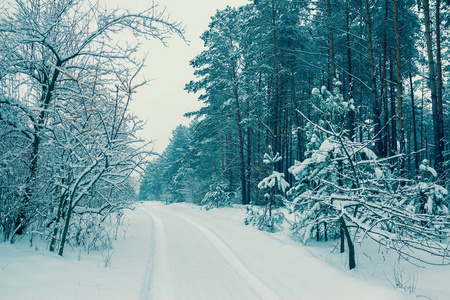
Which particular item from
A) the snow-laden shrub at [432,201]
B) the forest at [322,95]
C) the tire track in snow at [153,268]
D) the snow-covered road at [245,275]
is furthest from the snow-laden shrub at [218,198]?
the snow-laden shrub at [432,201]

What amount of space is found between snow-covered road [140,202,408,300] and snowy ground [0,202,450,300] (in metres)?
0.02

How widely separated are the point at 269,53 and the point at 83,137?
14.5m

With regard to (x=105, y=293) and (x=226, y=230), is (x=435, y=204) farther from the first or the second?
(x=105, y=293)

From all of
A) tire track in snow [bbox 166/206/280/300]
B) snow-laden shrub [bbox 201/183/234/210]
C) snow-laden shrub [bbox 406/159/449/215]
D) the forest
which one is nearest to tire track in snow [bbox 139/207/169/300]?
tire track in snow [bbox 166/206/280/300]

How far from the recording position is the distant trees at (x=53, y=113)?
15.4 ft

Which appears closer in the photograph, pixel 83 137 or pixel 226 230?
pixel 83 137

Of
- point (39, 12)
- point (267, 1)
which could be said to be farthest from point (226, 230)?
point (267, 1)

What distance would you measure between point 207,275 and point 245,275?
78 cm

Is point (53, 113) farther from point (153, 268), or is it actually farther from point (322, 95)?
point (322, 95)

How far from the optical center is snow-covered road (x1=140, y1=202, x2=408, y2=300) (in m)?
4.08

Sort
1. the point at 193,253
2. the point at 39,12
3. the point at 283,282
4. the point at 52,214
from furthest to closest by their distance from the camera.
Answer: the point at 193,253 < the point at 52,214 < the point at 39,12 < the point at 283,282

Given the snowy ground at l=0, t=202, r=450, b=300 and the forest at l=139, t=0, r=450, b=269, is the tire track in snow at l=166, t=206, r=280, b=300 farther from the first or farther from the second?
the forest at l=139, t=0, r=450, b=269

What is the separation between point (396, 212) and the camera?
13.8ft

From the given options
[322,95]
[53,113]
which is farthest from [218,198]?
[53,113]
